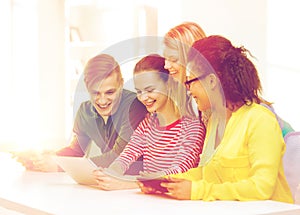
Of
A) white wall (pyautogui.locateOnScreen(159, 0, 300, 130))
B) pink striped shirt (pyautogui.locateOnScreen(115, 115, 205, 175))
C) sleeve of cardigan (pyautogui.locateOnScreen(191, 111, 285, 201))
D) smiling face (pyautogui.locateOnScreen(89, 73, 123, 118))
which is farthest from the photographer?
white wall (pyautogui.locateOnScreen(159, 0, 300, 130))

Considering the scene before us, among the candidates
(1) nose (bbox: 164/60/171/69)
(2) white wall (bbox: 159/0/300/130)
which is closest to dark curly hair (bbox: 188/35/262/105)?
(1) nose (bbox: 164/60/171/69)

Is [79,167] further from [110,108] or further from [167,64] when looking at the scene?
[167,64]

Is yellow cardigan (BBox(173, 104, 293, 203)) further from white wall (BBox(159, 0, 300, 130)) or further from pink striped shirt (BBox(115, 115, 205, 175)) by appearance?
white wall (BBox(159, 0, 300, 130))

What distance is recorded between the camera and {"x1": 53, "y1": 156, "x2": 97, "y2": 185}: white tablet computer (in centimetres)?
150

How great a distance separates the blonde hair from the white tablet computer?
334 millimetres

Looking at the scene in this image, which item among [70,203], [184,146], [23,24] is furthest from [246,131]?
[23,24]

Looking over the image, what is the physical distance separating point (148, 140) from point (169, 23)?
2.04 metres

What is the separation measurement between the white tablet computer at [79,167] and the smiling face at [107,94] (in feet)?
0.86

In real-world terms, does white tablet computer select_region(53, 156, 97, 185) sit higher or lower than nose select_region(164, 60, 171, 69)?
lower

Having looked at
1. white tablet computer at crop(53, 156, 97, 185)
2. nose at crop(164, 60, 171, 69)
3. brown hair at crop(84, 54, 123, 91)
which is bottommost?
white tablet computer at crop(53, 156, 97, 185)

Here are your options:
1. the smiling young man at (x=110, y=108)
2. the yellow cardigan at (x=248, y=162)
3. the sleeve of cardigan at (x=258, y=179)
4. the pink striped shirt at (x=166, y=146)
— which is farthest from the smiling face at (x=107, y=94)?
the sleeve of cardigan at (x=258, y=179)

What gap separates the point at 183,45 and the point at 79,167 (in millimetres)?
510

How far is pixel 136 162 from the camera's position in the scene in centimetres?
170

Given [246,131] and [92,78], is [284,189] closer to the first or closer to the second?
[246,131]
